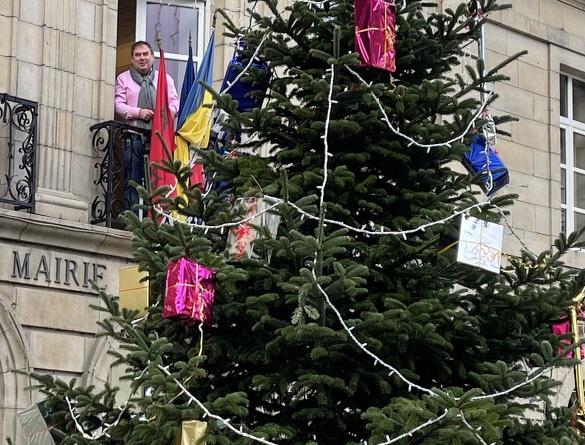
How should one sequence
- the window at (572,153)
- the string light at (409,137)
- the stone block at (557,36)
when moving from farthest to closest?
the window at (572,153)
the stone block at (557,36)
the string light at (409,137)

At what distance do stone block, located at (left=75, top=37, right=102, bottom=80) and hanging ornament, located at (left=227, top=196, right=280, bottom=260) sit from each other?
4647 millimetres

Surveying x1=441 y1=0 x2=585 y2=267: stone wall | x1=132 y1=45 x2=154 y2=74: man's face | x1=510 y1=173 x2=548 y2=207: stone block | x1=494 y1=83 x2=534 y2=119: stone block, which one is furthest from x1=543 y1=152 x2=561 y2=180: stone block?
x1=132 y1=45 x2=154 y2=74: man's face

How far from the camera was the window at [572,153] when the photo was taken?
56.6 ft

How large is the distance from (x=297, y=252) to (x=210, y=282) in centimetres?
47

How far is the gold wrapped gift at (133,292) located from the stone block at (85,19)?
395 cm

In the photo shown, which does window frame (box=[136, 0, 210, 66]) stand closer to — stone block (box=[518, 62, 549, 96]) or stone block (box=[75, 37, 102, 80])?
stone block (box=[75, 37, 102, 80])

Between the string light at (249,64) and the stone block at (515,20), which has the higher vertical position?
the stone block at (515,20)

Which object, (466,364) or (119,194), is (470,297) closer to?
(466,364)

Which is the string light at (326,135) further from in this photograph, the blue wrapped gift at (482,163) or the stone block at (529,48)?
the stone block at (529,48)

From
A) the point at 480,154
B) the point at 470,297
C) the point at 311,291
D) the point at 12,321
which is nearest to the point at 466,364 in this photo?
the point at 470,297

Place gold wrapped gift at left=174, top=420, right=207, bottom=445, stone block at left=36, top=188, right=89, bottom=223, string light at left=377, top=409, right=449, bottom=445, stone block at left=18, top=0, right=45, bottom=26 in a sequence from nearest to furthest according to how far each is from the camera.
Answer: string light at left=377, top=409, right=449, bottom=445
gold wrapped gift at left=174, top=420, right=207, bottom=445
stone block at left=36, top=188, right=89, bottom=223
stone block at left=18, top=0, right=45, bottom=26

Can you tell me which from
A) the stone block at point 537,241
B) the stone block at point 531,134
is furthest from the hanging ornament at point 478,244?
the stone block at point 531,134

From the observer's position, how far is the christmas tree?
313 inches

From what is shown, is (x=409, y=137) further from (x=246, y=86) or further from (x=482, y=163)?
(x=482, y=163)
